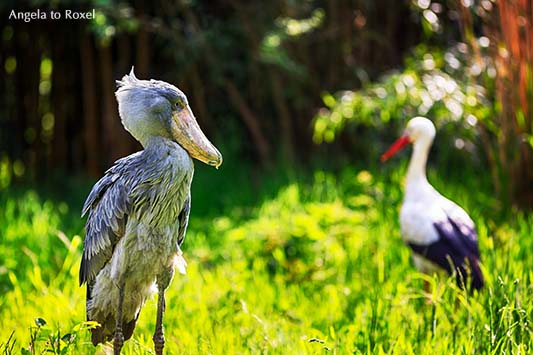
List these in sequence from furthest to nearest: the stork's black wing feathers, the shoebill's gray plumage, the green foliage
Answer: the green foliage, the stork's black wing feathers, the shoebill's gray plumage

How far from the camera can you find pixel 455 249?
161 inches

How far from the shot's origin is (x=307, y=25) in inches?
228

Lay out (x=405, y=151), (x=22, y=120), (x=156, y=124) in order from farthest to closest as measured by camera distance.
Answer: (x=22, y=120), (x=405, y=151), (x=156, y=124)

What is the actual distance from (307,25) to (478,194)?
1.69 metres

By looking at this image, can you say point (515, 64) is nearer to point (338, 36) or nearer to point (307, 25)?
point (307, 25)

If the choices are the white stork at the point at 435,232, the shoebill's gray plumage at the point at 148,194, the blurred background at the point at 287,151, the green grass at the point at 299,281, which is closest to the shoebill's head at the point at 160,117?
the shoebill's gray plumage at the point at 148,194

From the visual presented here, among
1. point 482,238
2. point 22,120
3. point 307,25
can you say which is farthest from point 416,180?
point 22,120

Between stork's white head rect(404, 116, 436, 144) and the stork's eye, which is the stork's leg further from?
stork's white head rect(404, 116, 436, 144)

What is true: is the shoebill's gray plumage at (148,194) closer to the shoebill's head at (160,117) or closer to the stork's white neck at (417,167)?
the shoebill's head at (160,117)

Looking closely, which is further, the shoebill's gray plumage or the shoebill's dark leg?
the shoebill's dark leg

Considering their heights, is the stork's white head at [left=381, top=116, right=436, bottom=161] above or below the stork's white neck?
above

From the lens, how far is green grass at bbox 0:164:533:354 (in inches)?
127

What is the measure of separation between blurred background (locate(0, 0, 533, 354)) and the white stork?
122mm

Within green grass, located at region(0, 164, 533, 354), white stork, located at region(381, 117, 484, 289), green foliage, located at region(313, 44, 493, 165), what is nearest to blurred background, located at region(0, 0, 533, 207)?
green foliage, located at region(313, 44, 493, 165)
